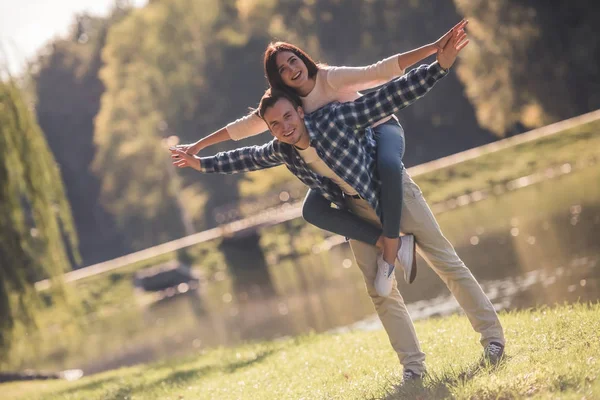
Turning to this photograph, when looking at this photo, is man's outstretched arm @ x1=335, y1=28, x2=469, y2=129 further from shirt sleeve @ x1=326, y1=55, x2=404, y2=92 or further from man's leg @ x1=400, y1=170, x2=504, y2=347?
man's leg @ x1=400, y1=170, x2=504, y2=347

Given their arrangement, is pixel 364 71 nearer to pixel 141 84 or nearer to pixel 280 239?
pixel 280 239

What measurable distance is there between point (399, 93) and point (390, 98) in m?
0.07

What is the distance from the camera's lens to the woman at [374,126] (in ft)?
18.5

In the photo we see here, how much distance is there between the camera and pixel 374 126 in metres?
5.95

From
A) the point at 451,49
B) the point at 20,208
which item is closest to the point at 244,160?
the point at 451,49

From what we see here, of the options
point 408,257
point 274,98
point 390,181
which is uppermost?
point 274,98

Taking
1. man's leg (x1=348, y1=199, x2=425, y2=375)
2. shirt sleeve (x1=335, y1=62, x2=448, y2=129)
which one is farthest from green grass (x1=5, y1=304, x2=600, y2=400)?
shirt sleeve (x1=335, y1=62, x2=448, y2=129)

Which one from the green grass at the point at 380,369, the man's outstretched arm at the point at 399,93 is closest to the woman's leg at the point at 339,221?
the man's outstretched arm at the point at 399,93

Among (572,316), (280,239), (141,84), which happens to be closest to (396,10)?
(141,84)

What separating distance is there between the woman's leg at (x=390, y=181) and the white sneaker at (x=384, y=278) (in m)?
0.04

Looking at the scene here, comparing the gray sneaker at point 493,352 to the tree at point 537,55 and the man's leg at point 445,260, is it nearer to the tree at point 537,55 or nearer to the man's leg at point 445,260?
the man's leg at point 445,260

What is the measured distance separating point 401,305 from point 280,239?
24.9 meters

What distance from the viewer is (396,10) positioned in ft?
165

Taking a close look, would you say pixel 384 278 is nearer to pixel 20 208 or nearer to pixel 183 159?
pixel 183 159
